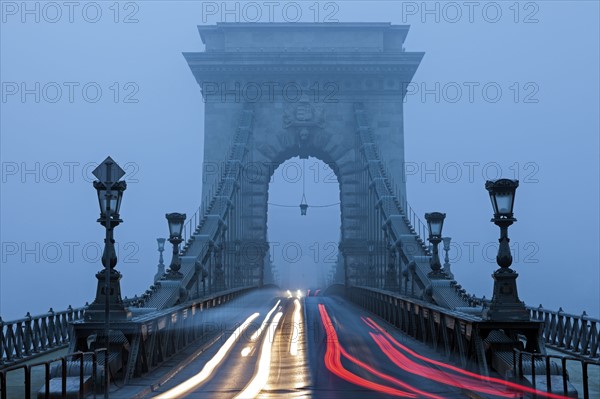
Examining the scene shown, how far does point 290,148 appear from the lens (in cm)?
6550

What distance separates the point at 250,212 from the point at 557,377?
52.1 meters

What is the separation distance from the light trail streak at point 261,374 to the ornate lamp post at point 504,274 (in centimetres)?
428

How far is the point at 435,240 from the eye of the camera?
27.3m

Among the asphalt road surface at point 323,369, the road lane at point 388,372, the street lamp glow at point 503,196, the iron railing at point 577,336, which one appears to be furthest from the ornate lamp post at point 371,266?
the street lamp glow at point 503,196

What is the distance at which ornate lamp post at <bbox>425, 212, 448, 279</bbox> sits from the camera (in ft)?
86.2

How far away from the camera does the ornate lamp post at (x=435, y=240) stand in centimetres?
2628

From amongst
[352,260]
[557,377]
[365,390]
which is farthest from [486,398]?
[352,260]

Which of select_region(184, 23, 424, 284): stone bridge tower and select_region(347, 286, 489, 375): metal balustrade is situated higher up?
select_region(184, 23, 424, 284): stone bridge tower

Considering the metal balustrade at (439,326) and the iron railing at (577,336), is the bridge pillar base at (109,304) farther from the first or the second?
the iron railing at (577,336)

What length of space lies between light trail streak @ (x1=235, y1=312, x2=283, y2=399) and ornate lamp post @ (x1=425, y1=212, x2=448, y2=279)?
5400 mm

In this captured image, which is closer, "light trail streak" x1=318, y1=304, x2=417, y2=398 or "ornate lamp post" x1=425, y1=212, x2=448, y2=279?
"light trail streak" x1=318, y1=304, x2=417, y2=398

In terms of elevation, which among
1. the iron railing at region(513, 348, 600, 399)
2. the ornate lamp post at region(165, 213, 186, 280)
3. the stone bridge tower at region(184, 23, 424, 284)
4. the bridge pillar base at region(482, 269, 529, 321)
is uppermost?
the stone bridge tower at region(184, 23, 424, 284)

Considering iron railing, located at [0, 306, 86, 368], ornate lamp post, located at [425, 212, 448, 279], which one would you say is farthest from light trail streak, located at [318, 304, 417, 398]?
iron railing, located at [0, 306, 86, 368]

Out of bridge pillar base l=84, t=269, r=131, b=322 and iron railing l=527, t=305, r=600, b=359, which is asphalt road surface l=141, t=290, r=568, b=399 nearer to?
bridge pillar base l=84, t=269, r=131, b=322
